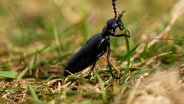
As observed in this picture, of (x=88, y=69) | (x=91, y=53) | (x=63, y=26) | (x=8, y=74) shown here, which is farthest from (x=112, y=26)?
(x=63, y=26)

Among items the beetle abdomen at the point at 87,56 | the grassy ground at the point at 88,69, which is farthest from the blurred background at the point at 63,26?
the beetle abdomen at the point at 87,56

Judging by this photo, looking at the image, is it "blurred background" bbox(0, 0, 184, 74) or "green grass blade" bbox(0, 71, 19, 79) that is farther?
"blurred background" bbox(0, 0, 184, 74)

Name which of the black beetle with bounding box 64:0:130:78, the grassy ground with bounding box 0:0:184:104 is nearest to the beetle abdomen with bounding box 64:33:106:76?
the black beetle with bounding box 64:0:130:78

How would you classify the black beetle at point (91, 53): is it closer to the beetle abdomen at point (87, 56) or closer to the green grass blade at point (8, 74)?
the beetle abdomen at point (87, 56)

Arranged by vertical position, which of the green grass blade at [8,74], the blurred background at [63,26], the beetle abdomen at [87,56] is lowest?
the green grass blade at [8,74]

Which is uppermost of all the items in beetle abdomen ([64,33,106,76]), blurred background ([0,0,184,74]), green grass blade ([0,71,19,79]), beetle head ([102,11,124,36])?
blurred background ([0,0,184,74])

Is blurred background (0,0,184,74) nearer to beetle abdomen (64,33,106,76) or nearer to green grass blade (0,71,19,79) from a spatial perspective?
green grass blade (0,71,19,79)

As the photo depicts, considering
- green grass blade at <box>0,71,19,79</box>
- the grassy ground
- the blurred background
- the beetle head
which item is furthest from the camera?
the blurred background

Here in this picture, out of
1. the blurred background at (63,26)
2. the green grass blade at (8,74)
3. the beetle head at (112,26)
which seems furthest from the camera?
the blurred background at (63,26)

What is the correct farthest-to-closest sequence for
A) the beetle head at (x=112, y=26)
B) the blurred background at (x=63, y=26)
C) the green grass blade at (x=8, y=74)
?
the blurred background at (x=63, y=26), the beetle head at (x=112, y=26), the green grass blade at (x=8, y=74)
